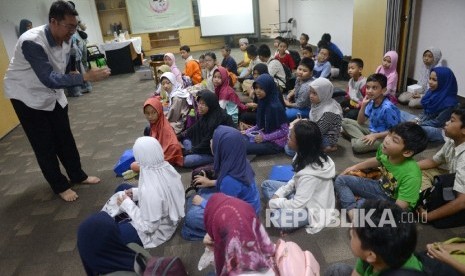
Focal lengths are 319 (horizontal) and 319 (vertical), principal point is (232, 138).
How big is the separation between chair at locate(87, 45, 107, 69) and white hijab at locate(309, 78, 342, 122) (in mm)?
5889

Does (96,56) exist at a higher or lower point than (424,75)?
higher

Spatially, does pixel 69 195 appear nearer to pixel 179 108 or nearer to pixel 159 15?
pixel 179 108

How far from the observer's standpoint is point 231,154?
1.81 m

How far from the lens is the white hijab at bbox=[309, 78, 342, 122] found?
283cm

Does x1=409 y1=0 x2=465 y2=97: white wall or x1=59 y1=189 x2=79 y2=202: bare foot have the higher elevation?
x1=409 y1=0 x2=465 y2=97: white wall

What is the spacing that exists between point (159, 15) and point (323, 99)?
887 cm

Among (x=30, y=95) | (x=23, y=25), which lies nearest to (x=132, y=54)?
(x=23, y=25)

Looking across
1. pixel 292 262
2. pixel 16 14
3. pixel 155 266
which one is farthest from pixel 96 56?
pixel 292 262

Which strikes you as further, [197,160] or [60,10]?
[197,160]

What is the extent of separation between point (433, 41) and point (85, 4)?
27.7 ft

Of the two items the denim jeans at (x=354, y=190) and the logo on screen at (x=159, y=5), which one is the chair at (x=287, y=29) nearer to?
the logo on screen at (x=159, y=5)

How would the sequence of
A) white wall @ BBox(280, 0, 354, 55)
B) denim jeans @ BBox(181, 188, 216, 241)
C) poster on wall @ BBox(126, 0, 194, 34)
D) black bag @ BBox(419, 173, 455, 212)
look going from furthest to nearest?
poster on wall @ BBox(126, 0, 194, 34) → white wall @ BBox(280, 0, 354, 55) → denim jeans @ BBox(181, 188, 216, 241) → black bag @ BBox(419, 173, 455, 212)

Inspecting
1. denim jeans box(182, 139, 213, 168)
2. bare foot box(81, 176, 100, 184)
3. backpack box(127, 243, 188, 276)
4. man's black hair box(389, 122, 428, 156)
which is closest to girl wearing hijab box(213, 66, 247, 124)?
denim jeans box(182, 139, 213, 168)

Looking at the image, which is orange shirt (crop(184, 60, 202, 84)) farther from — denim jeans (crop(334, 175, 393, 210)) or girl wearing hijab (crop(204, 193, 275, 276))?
girl wearing hijab (crop(204, 193, 275, 276))
